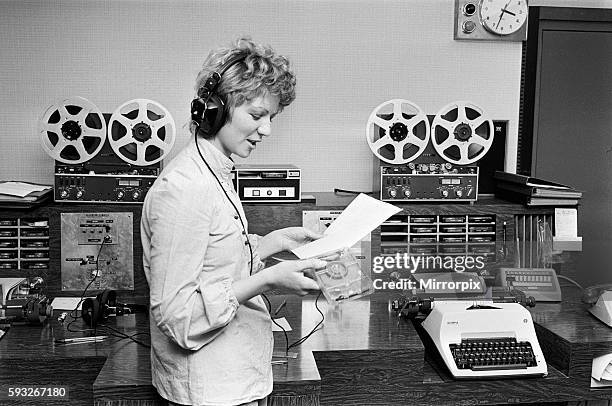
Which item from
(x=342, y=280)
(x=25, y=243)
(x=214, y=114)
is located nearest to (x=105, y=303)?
(x=25, y=243)

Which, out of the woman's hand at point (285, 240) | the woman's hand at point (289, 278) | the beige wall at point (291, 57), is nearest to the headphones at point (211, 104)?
the woman's hand at point (289, 278)

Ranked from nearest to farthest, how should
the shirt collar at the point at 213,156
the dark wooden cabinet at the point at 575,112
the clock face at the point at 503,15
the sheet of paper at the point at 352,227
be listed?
the shirt collar at the point at 213,156 < the sheet of paper at the point at 352,227 < the clock face at the point at 503,15 < the dark wooden cabinet at the point at 575,112

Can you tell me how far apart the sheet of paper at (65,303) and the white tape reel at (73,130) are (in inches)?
22.9

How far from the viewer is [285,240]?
77.2 inches

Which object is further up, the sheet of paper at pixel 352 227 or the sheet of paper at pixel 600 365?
the sheet of paper at pixel 352 227

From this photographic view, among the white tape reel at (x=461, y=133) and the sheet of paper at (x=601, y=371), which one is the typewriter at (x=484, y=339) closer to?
the sheet of paper at (x=601, y=371)

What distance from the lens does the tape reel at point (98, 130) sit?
3062mm

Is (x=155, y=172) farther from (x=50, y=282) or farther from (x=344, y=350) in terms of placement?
(x=344, y=350)

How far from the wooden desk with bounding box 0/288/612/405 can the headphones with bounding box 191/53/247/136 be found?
0.80m

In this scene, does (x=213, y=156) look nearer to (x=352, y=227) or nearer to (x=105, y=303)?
(x=352, y=227)

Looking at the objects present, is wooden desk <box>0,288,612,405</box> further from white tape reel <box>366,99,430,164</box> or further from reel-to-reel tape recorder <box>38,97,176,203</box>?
white tape reel <box>366,99,430,164</box>

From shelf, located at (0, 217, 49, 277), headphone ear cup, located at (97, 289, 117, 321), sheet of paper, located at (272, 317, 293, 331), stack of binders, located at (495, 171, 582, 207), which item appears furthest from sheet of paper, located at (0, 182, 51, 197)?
stack of binders, located at (495, 171, 582, 207)

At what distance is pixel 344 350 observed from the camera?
2.38 metres

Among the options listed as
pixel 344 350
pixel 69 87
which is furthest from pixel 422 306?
pixel 69 87
